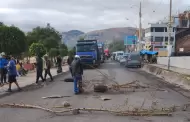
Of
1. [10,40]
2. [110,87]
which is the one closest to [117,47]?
[10,40]

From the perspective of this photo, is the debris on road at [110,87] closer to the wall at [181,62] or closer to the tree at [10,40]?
the wall at [181,62]

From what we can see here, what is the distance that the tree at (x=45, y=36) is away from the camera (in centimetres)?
6925

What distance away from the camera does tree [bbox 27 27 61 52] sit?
6925cm

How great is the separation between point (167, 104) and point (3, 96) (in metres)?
7.28

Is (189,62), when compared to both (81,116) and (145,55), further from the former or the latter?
(145,55)

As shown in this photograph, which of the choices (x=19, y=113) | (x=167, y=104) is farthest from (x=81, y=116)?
(x=167, y=104)

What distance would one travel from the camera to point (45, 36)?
7156cm

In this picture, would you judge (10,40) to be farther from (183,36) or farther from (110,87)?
(183,36)

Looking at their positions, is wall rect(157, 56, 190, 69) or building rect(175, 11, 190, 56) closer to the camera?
wall rect(157, 56, 190, 69)

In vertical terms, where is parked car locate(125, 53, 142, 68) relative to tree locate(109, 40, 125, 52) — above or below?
below

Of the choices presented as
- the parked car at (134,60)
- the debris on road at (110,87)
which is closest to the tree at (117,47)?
the parked car at (134,60)

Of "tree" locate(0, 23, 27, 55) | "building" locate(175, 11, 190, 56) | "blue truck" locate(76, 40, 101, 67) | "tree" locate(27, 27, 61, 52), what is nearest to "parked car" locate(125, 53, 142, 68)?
"blue truck" locate(76, 40, 101, 67)

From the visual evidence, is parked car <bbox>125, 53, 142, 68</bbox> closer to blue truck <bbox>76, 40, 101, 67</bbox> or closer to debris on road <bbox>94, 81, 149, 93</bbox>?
blue truck <bbox>76, 40, 101, 67</bbox>

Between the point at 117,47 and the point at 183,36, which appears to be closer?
the point at 183,36
